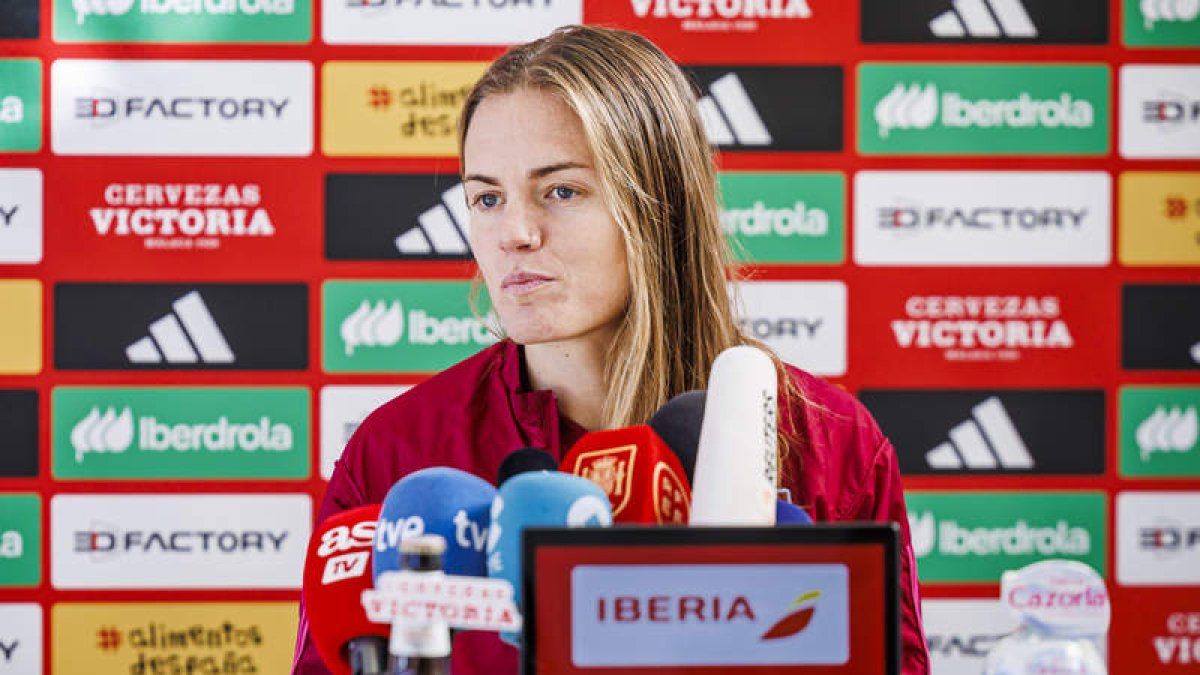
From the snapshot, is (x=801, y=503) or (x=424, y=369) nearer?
(x=801, y=503)

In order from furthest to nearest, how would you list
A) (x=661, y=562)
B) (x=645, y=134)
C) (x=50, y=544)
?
1. (x=50, y=544)
2. (x=645, y=134)
3. (x=661, y=562)

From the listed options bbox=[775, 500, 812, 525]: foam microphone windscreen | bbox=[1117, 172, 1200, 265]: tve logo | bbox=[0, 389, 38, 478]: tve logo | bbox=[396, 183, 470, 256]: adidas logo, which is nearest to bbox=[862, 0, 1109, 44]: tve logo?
bbox=[1117, 172, 1200, 265]: tve logo

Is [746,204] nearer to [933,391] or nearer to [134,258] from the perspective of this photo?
[933,391]

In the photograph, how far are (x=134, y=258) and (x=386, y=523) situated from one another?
171 centimetres

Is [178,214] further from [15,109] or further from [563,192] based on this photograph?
[563,192]

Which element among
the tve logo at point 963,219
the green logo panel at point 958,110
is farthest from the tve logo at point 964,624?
the green logo panel at point 958,110

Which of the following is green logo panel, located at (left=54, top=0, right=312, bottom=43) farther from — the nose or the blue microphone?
the blue microphone

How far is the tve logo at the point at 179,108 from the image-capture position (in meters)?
2.21

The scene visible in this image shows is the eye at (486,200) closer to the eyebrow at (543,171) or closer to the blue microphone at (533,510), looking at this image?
the eyebrow at (543,171)

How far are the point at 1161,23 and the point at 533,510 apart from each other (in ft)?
6.81

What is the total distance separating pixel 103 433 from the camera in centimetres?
221

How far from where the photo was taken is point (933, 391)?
7.38 feet

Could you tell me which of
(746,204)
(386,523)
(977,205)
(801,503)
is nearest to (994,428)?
(977,205)

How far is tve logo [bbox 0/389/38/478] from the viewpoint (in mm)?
2205
